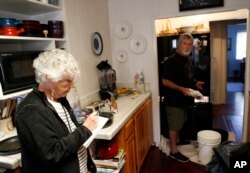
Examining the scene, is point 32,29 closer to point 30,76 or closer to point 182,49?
point 30,76

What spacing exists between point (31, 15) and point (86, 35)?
23.7 inches

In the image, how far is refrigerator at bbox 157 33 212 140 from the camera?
310 cm

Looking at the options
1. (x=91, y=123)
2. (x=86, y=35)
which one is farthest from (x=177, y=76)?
(x=91, y=123)

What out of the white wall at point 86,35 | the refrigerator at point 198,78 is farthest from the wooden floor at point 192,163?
the white wall at point 86,35

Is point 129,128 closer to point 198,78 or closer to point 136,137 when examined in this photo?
point 136,137

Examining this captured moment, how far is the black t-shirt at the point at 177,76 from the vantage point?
8.39 ft

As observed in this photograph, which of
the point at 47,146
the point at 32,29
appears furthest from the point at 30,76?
the point at 47,146

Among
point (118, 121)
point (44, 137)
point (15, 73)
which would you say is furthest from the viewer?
point (118, 121)

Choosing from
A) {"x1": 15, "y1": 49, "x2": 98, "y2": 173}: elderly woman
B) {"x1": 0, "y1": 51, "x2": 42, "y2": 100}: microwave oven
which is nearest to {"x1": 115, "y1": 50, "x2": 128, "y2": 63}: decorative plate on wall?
{"x1": 0, "y1": 51, "x2": 42, "y2": 100}: microwave oven

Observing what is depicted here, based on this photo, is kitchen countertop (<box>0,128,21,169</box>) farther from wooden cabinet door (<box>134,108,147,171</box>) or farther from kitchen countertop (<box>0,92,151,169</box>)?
wooden cabinet door (<box>134,108,147,171</box>)

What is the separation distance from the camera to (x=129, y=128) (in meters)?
2.04

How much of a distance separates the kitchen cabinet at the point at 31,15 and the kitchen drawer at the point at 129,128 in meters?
0.95

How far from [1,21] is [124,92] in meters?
1.69

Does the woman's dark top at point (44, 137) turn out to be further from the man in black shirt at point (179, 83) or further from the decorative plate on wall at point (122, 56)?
the decorative plate on wall at point (122, 56)
